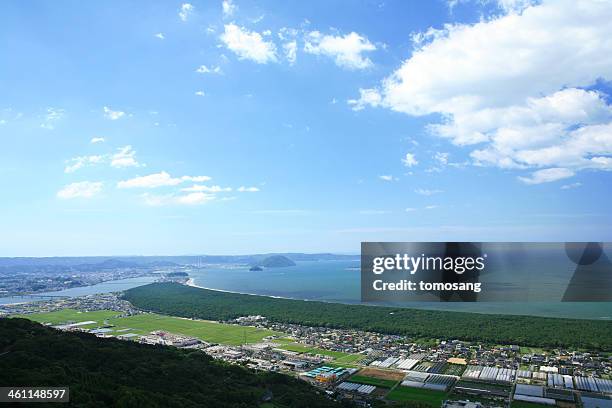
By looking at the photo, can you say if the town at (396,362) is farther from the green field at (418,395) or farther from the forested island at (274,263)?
the forested island at (274,263)

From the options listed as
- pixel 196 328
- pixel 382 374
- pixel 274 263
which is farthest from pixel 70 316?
pixel 274 263

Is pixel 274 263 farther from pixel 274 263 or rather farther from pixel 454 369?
pixel 454 369

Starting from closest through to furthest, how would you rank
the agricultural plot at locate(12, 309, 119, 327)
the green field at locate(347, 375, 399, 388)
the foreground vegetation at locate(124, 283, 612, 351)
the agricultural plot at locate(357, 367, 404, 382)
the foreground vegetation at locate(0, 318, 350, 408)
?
the foreground vegetation at locate(0, 318, 350, 408)
the green field at locate(347, 375, 399, 388)
the agricultural plot at locate(357, 367, 404, 382)
the foreground vegetation at locate(124, 283, 612, 351)
the agricultural plot at locate(12, 309, 119, 327)

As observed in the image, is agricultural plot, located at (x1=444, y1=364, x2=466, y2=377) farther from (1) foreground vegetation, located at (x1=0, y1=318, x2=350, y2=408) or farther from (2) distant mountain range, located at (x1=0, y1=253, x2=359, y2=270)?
(2) distant mountain range, located at (x1=0, y1=253, x2=359, y2=270)

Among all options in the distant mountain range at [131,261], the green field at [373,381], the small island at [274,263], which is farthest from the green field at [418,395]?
the small island at [274,263]


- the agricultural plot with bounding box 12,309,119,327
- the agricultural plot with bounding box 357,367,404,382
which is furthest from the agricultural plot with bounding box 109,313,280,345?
the agricultural plot with bounding box 357,367,404,382

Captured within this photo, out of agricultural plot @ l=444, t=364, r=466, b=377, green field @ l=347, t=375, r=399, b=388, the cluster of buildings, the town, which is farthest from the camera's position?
the cluster of buildings
